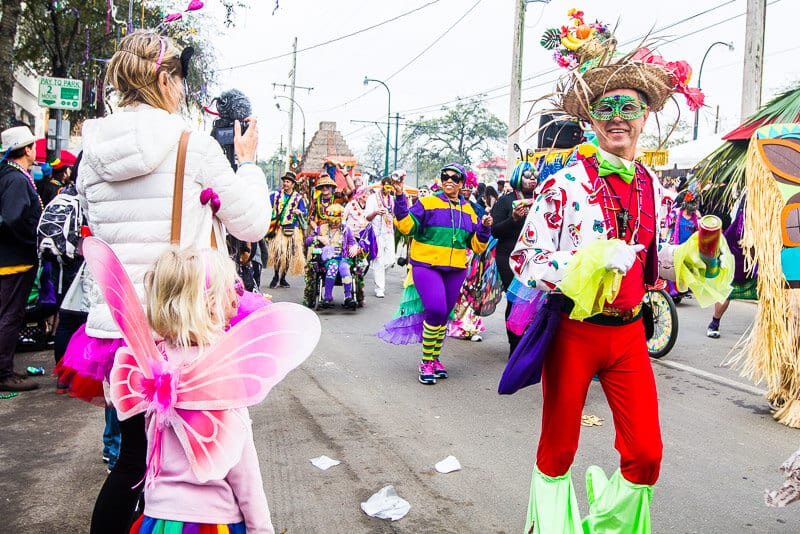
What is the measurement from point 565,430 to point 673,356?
559cm

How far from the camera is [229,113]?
3221 millimetres

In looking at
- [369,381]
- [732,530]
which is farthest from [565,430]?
[369,381]

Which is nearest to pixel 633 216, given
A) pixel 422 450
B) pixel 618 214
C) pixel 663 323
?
pixel 618 214

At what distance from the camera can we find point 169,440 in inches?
91.4

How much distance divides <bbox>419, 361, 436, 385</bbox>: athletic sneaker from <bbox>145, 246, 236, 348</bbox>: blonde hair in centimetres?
456

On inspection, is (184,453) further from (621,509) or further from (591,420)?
(591,420)

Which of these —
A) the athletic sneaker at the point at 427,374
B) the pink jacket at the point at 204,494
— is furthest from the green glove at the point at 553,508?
the athletic sneaker at the point at 427,374

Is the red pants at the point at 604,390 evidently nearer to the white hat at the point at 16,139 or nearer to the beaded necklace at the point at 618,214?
the beaded necklace at the point at 618,214

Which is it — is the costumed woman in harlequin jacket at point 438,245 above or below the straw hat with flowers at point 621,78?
below

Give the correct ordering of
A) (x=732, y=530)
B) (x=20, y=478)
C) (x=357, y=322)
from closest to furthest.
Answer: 1. (x=732, y=530)
2. (x=20, y=478)
3. (x=357, y=322)

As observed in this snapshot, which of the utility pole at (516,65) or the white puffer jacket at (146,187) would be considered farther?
the utility pole at (516,65)

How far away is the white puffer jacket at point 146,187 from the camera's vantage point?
8.84ft

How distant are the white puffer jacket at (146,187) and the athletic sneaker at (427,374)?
4204 millimetres

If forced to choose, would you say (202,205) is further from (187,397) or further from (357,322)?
(357,322)
